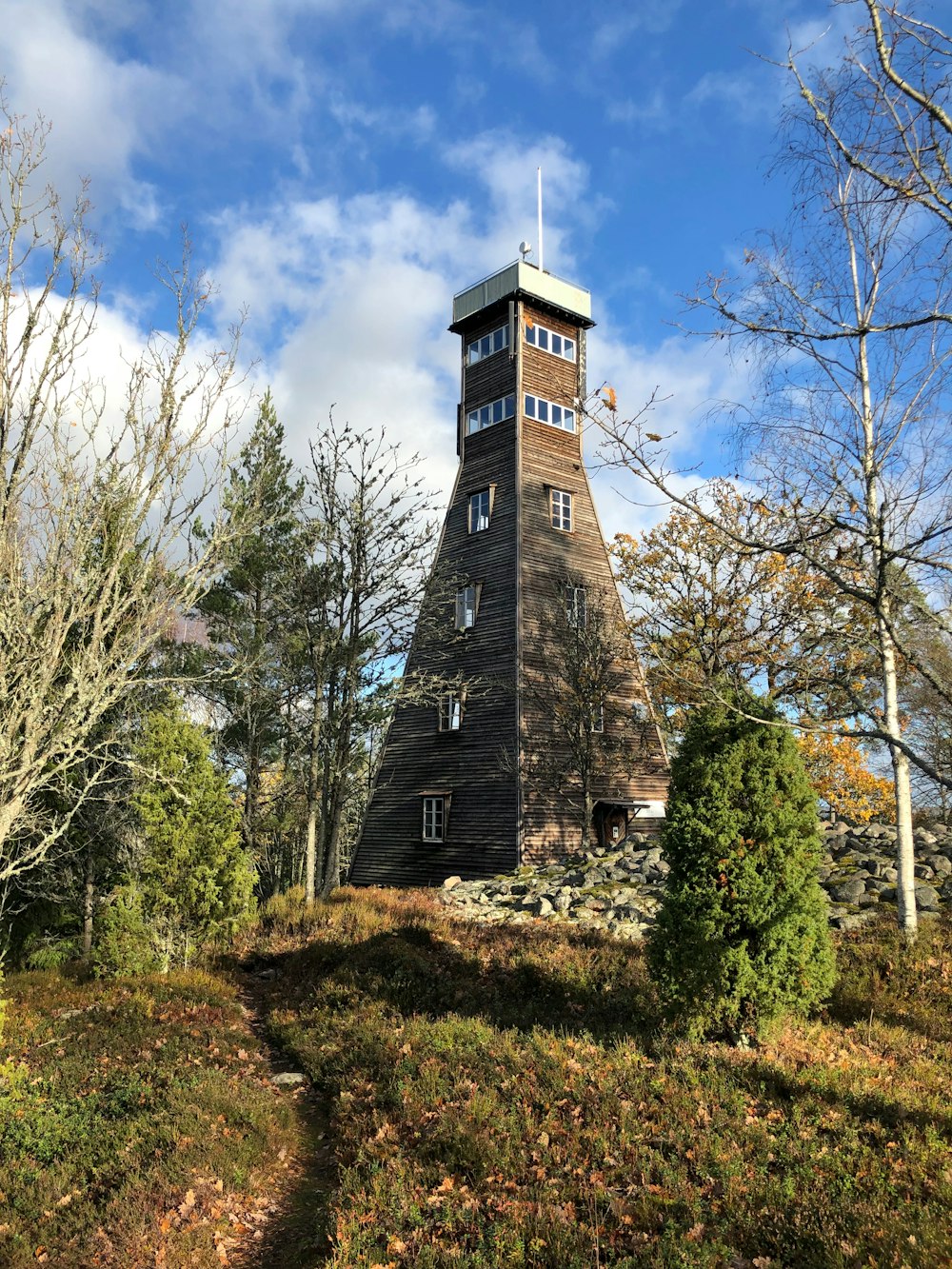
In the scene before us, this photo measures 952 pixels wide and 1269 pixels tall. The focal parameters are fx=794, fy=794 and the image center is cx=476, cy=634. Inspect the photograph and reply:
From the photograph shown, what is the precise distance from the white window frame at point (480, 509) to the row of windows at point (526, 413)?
8.93 feet

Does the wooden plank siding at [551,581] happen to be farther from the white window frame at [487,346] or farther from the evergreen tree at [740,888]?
the evergreen tree at [740,888]

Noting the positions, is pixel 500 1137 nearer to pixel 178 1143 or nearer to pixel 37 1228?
pixel 178 1143

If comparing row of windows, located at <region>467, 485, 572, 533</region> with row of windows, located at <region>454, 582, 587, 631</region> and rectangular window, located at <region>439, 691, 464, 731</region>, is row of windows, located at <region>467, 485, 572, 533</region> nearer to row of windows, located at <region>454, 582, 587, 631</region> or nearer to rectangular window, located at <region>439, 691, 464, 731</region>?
row of windows, located at <region>454, 582, 587, 631</region>

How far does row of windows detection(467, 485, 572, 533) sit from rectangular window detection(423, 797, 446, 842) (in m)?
9.40

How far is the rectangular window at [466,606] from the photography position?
88.0 feet

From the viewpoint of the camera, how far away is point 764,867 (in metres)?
8.75

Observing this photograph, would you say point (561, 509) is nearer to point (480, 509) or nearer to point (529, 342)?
point (480, 509)

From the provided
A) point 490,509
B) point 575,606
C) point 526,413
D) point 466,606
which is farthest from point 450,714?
point 526,413

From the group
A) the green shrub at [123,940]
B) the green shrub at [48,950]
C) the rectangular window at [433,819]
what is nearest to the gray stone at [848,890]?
the green shrub at [123,940]

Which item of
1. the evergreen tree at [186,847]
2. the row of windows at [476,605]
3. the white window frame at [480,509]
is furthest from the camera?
the white window frame at [480,509]

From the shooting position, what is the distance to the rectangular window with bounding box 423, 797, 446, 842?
2520 cm

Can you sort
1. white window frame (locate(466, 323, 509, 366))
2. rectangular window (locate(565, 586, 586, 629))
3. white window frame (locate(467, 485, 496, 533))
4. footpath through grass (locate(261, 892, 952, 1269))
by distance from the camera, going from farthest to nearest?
white window frame (locate(466, 323, 509, 366)) < white window frame (locate(467, 485, 496, 533)) < rectangular window (locate(565, 586, 586, 629)) < footpath through grass (locate(261, 892, 952, 1269))

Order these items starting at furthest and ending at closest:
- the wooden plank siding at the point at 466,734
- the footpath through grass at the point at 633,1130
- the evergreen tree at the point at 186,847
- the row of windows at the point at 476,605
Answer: the row of windows at the point at 476,605 < the wooden plank siding at the point at 466,734 < the evergreen tree at the point at 186,847 < the footpath through grass at the point at 633,1130

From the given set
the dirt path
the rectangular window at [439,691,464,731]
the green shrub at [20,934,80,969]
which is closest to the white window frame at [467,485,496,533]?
the rectangular window at [439,691,464,731]
